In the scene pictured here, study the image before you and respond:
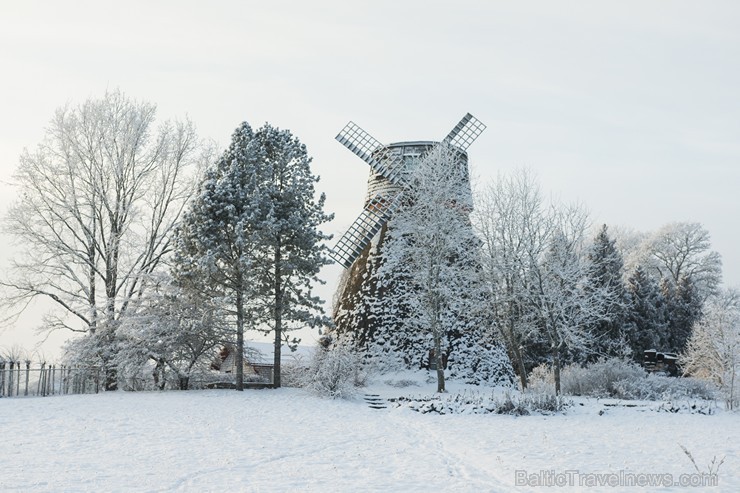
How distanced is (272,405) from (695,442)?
14.2 meters

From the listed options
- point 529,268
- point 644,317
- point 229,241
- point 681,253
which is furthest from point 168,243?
point 681,253

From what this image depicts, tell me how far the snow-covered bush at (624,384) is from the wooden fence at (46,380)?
20.0m

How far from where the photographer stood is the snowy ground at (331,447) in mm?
11641

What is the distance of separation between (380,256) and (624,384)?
1286 cm

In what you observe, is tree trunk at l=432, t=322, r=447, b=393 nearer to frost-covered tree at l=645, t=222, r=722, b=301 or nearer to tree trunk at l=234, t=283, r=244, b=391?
tree trunk at l=234, t=283, r=244, b=391

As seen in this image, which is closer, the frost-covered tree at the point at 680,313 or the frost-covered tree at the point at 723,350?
the frost-covered tree at the point at 723,350

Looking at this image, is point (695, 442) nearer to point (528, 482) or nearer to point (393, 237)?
point (528, 482)

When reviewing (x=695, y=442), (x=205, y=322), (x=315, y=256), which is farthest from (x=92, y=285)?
(x=695, y=442)

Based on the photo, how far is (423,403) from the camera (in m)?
23.6

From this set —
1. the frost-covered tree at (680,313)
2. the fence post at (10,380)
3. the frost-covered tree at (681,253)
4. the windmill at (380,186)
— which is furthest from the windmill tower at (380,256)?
the frost-covered tree at (681,253)

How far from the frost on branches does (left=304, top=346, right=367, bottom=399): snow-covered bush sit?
2185 millimetres

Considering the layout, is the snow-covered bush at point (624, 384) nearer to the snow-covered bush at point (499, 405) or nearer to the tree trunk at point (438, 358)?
the tree trunk at point (438, 358)

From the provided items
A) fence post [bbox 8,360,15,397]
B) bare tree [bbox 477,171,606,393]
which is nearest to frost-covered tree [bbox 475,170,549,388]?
bare tree [bbox 477,171,606,393]

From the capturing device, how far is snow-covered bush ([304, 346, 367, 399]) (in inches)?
1038
